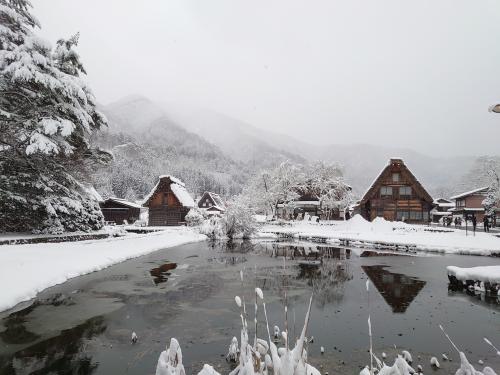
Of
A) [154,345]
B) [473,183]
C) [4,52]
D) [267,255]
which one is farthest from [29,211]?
[473,183]

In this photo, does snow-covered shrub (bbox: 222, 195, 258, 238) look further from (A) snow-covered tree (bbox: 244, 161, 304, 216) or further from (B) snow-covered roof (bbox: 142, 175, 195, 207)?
(B) snow-covered roof (bbox: 142, 175, 195, 207)

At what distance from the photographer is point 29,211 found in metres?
18.9

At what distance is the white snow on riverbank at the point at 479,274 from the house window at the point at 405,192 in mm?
43669

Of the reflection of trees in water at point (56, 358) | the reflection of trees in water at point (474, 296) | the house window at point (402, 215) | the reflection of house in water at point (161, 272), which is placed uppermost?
the house window at point (402, 215)

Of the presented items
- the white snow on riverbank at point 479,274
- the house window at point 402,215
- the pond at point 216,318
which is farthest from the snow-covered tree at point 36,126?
the house window at point 402,215

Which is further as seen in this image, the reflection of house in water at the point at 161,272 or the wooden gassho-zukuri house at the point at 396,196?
the wooden gassho-zukuri house at the point at 396,196

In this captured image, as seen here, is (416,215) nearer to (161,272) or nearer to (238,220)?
(238,220)

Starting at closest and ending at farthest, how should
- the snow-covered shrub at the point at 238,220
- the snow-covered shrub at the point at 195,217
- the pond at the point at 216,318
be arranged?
the pond at the point at 216,318, the snow-covered shrub at the point at 238,220, the snow-covered shrub at the point at 195,217

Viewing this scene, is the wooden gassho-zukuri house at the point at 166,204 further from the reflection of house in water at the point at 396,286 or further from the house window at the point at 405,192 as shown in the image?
the reflection of house in water at the point at 396,286

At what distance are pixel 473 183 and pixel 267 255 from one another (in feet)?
195

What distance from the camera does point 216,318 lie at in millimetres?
8844

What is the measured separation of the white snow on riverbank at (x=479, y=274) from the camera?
11.3 metres

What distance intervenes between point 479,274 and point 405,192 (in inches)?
1755

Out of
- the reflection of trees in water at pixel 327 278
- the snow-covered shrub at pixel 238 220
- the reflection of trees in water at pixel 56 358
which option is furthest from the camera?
the snow-covered shrub at pixel 238 220
